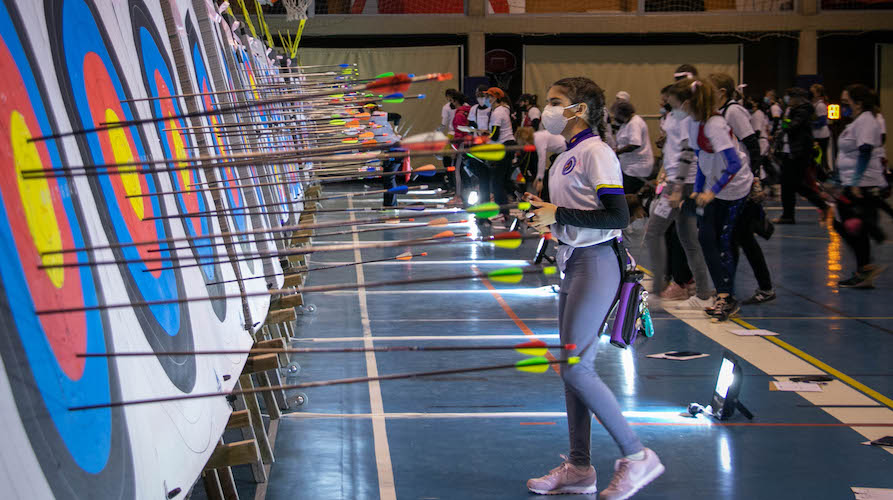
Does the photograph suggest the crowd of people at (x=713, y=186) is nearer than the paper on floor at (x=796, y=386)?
No

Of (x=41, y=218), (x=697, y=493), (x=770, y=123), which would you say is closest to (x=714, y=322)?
(x=697, y=493)

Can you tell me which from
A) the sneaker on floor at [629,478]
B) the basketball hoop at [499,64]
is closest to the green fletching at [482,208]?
the sneaker on floor at [629,478]

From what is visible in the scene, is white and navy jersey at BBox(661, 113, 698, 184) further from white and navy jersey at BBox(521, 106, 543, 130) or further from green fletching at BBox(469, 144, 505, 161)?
white and navy jersey at BBox(521, 106, 543, 130)

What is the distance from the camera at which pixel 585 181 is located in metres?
3.01

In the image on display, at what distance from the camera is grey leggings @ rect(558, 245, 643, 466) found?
2.89 metres

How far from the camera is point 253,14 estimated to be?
56.8 feet

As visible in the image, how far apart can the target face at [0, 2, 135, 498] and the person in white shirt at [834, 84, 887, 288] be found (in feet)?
21.2

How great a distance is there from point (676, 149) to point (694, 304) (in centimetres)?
112

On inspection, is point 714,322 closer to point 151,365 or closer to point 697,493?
point 697,493

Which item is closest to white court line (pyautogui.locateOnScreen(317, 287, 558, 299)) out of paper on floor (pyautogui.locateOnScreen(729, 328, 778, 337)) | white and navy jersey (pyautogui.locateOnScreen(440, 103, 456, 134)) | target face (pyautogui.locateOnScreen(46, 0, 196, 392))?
paper on floor (pyautogui.locateOnScreen(729, 328, 778, 337))

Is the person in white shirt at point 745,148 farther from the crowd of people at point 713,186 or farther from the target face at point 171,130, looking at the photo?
the target face at point 171,130

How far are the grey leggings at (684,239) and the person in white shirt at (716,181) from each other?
0.44 ft

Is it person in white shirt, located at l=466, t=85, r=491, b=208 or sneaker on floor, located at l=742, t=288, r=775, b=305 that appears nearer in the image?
sneaker on floor, located at l=742, t=288, r=775, b=305

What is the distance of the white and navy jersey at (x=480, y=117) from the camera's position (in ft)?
36.4
